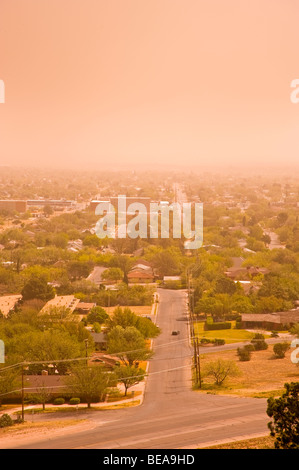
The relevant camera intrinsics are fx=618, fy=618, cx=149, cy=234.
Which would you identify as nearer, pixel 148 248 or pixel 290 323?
pixel 290 323

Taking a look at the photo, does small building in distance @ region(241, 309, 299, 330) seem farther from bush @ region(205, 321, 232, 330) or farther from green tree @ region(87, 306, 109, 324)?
green tree @ region(87, 306, 109, 324)

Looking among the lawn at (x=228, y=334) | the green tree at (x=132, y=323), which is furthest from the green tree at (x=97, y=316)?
the lawn at (x=228, y=334)

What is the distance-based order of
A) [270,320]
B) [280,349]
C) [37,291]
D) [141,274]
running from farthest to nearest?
[141,274], [37,291], [270,320], [280,349]

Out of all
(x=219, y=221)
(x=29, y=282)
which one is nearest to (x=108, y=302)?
(x=29, y=282)

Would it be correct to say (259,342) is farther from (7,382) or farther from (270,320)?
(7,382)

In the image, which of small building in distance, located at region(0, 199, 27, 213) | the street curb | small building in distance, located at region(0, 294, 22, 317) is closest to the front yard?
small building in distance, located at region(0, 294, 22, 317)

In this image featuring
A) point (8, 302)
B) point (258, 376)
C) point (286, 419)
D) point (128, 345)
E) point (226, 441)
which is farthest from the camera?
point (8, 302)

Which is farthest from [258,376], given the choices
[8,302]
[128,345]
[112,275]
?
[112,275]
